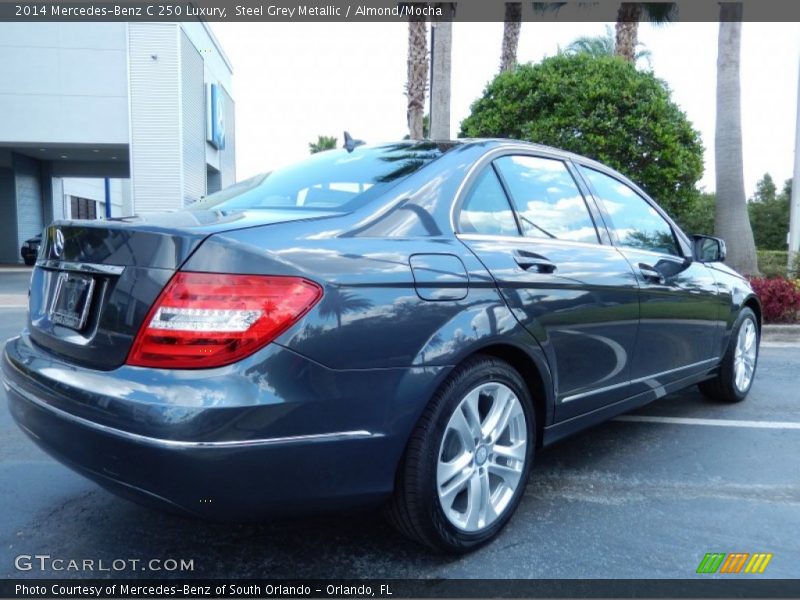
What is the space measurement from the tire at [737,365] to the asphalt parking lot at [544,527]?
759mm

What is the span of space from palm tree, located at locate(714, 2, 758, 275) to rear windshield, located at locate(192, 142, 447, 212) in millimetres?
8887

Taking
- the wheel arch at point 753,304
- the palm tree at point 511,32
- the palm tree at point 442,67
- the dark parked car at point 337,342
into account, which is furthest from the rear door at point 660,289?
the palm tree at point 511,32

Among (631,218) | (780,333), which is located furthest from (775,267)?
(631,218)

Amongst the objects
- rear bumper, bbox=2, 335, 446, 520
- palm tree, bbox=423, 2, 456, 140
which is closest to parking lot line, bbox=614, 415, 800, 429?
rear bumper, bbox=2, 335, 446, 520

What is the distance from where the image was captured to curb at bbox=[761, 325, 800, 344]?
7.93m

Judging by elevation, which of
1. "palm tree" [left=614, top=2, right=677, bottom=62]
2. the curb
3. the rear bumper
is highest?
"palm tree" [left=614, top=2, right=677, bottom=62]

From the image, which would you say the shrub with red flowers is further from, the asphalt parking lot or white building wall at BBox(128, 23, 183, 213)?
white building wall at BBox(128, 23, 183, 213)

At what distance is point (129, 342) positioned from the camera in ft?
6.30

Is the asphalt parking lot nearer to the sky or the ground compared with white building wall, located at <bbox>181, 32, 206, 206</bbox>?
nearer to the ground

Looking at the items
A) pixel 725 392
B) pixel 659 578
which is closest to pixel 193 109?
pixel 725 392

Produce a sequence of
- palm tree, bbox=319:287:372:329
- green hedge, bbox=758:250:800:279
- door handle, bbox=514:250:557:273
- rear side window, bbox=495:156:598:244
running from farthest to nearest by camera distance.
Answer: green hedge, bbox=758:250:800:279 < rear side window, bbox=495:156:598:244 < door handle, bbox=514:250:557:273 < palm tree, bbox=319:287:372:329

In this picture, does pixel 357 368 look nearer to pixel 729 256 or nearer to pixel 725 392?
pixel 725 392

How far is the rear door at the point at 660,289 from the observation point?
3.35 metres

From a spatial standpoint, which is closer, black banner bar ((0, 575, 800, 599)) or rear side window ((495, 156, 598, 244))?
black banner bar ((0, 575, 800, 599))
